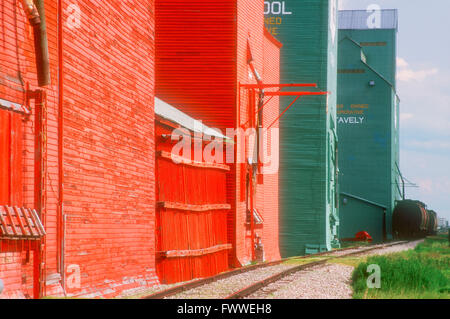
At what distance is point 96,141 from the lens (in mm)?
12117

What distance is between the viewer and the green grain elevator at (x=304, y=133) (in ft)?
109

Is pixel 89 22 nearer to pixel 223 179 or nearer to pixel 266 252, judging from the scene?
pixel 223 179

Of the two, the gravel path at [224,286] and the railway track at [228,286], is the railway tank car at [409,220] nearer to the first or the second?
the railway track at [228,286]

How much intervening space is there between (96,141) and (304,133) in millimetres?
21859

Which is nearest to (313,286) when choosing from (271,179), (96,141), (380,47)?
(96,141)

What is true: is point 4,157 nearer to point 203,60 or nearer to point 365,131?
point 203,60

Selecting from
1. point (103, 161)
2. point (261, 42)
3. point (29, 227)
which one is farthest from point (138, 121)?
point (261, 42)

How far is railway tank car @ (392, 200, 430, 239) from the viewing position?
4353 centimetres

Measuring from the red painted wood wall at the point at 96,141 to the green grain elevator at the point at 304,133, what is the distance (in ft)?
59.4

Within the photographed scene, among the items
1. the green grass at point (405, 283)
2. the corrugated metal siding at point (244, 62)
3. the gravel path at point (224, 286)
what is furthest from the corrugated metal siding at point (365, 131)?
the green grass at point (405, 283)

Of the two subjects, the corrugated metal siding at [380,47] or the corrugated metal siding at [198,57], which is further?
the corrugated metal siding at [380,47]

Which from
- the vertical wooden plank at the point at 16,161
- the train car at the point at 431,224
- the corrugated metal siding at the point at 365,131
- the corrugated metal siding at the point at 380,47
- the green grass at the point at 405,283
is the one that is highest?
the corrugated metal siding at the point at 380,47

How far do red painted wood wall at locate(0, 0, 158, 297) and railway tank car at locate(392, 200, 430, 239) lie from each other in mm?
30829

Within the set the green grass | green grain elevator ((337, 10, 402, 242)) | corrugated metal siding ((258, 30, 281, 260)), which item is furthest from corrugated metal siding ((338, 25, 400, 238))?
the green grass
